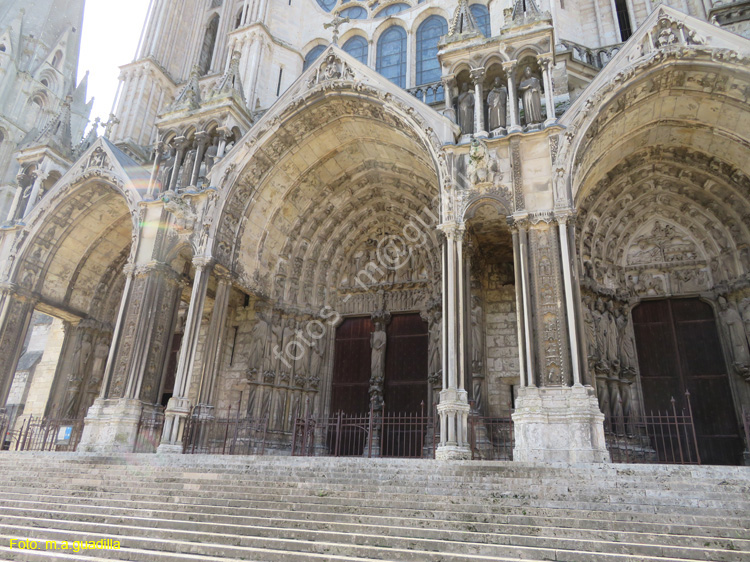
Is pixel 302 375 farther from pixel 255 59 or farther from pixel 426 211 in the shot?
pixel 255 59

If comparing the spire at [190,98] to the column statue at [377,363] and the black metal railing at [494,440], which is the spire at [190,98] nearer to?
the column statue at [377,363]

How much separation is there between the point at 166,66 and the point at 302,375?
41.6ft

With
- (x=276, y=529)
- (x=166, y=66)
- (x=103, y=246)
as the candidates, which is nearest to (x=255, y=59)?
(x=166, y=66)

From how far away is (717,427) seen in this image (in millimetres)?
10742

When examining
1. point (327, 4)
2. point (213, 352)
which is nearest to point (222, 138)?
point (213, 352)

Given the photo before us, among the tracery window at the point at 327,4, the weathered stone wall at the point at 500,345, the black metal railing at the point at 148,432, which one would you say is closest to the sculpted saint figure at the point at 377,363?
the weathered stone wall at the point at 500,345

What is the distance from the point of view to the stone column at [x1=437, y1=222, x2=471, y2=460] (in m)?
8.15

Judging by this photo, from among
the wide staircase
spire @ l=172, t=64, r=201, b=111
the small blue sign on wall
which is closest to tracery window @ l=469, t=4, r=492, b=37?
spire @ l=172, t=64, r=201, b=111

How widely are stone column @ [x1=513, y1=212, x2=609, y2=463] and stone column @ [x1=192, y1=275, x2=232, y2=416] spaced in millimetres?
6251

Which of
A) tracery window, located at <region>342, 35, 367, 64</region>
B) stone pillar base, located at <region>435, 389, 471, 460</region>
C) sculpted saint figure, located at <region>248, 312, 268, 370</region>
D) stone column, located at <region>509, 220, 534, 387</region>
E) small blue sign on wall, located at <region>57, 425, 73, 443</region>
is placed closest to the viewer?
stone pillar base, located at <region>435, 389, 471, 460</region>

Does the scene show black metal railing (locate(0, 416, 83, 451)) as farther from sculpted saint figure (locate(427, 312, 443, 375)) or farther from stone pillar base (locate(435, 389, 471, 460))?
stone pillar base (locate(435, 389, 471, 460))

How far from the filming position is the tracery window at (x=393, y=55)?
15906 millimetres

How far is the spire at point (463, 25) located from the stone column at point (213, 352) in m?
7.29

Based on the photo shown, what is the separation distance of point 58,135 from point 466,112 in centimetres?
1198
